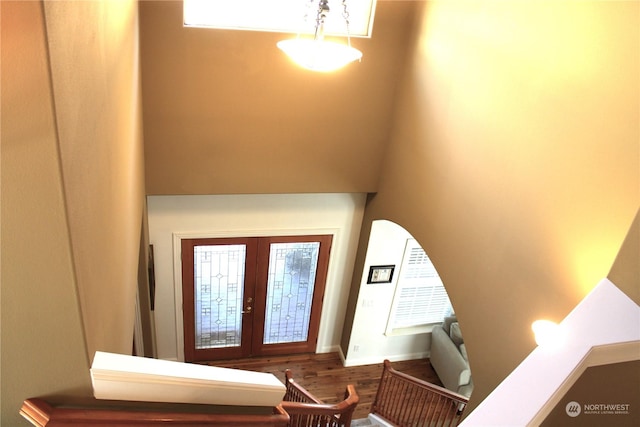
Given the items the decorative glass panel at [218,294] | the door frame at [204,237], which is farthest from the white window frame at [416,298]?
the decorative glass panel at [218,294]

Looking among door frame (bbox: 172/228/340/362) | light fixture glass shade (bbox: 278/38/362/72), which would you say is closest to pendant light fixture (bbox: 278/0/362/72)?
light fixture glass shade (bbox: 278/38/362/72)

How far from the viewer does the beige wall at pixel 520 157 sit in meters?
2.46

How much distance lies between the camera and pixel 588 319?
196 cm

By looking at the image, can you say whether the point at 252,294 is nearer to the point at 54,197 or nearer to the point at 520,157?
the point at 520,157

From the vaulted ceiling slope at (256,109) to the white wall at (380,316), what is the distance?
3.16ft

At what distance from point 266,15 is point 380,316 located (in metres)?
4.10

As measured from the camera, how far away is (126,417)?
187 cm

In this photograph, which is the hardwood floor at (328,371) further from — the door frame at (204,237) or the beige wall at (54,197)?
the beige wall at (54,197)

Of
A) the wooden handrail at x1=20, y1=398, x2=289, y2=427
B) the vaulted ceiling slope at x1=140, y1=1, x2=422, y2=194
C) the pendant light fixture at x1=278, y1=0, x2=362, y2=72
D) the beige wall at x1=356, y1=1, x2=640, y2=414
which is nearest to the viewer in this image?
the wooden handrail at x1=20, y1=398, x2=289, y2=427

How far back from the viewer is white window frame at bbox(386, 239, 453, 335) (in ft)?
20.9

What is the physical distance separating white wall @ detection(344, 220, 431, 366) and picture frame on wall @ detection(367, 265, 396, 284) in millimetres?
52

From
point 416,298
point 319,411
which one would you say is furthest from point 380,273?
point 319,411

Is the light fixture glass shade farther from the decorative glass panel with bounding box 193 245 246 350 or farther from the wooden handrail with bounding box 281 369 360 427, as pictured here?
the decorative glass panel with bounding box 193 245 246 350

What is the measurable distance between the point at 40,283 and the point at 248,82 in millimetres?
3455
